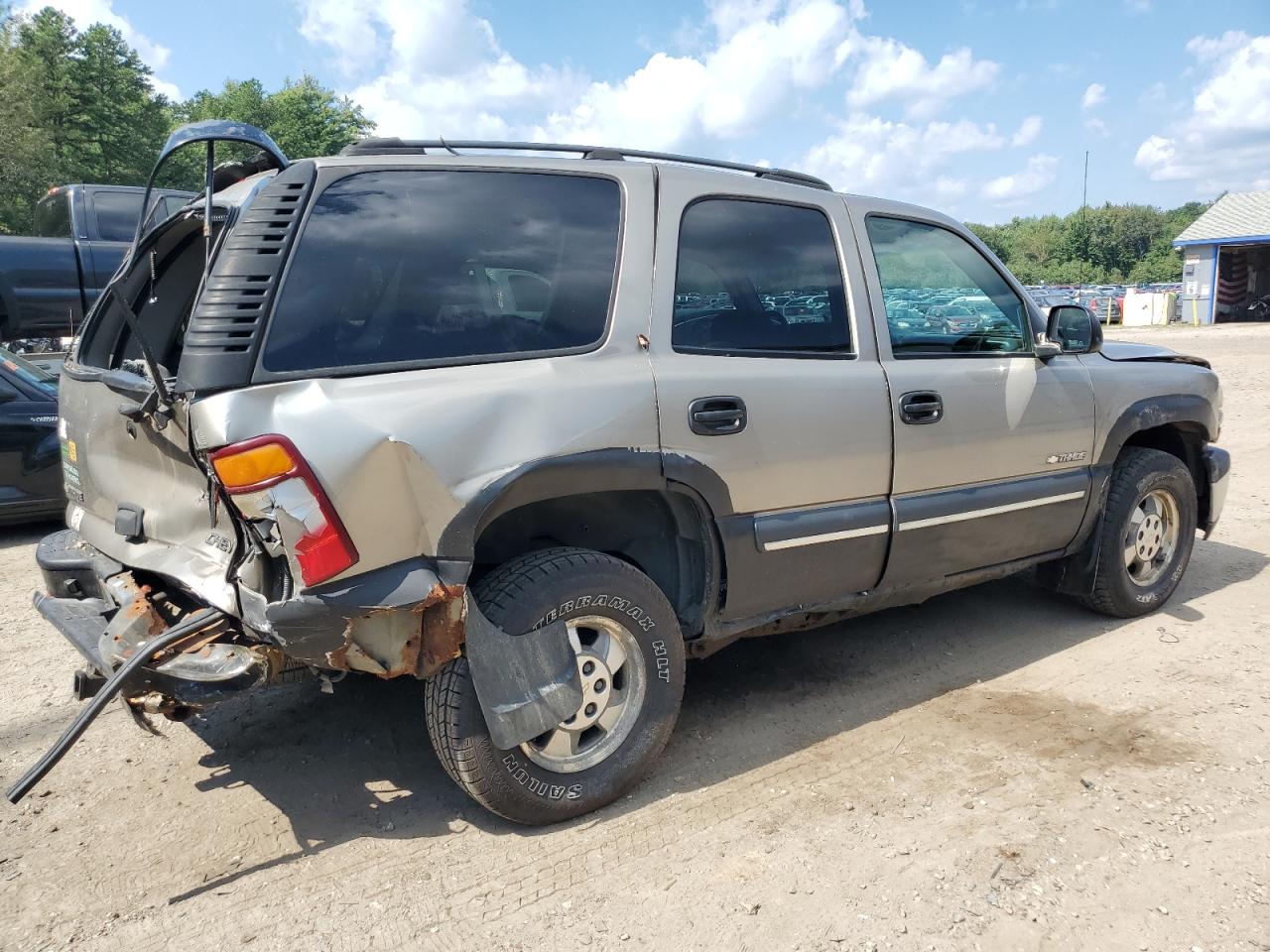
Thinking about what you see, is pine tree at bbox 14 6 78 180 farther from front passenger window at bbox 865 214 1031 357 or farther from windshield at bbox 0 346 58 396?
front passenger window at bbox 865 214 1031 357

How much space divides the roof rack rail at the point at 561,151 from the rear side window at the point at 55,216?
29.4 feet

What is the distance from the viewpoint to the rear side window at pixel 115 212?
33.5 feet

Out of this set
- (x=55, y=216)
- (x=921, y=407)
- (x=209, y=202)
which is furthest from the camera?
(x=55, y=216)

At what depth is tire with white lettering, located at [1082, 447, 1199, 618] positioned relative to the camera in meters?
4.65

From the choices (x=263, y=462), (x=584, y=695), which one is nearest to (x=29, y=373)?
(x=263, y=462)

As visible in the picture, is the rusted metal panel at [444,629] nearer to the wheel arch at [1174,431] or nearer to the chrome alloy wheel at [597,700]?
the chrome alloy wheel at [597,700]

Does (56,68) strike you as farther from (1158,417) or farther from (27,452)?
(1158,417)

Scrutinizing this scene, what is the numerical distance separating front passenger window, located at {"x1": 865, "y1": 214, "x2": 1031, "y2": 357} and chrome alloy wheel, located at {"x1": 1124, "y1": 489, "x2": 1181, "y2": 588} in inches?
49.7

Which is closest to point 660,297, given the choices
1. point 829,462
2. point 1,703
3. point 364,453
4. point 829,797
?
point 829,462

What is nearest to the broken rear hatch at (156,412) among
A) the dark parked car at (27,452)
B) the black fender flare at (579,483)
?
the black fender flare at (579,483)

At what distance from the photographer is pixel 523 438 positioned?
277cm

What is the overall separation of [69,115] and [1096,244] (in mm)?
62198

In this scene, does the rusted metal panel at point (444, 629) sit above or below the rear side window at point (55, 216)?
below

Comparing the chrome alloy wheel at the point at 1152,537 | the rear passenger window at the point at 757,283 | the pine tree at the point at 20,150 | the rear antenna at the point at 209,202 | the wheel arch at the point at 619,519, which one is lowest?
the chrome alloy wheel at the point at 1152,537
